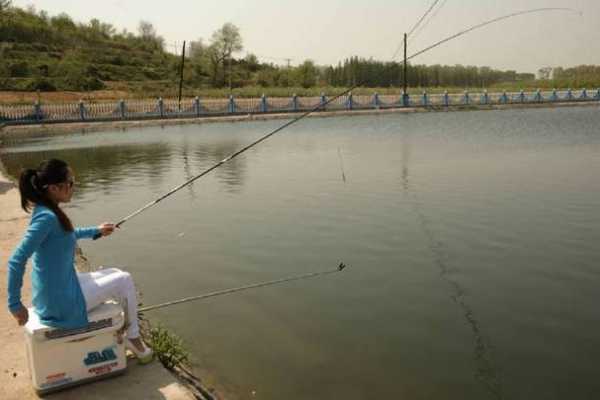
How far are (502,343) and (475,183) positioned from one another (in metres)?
7.34

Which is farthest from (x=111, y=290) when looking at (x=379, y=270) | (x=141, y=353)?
(x=379, y=270)

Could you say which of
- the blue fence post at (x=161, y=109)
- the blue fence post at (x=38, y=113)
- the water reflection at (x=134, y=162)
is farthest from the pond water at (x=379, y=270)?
the blue fence post at (x=161, y=109)

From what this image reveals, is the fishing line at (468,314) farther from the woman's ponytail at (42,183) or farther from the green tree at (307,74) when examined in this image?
the green tree at (307,74)

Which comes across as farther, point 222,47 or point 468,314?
point 222,47

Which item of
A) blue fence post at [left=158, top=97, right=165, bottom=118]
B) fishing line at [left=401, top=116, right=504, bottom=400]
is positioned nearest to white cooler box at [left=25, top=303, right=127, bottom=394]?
fishing line at [left=401, top=116, right=504, bottom=400]

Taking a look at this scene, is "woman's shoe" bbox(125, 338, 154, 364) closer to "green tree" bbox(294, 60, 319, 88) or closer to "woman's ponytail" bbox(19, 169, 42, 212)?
"woman's ponytail" bbox(19, 169, 42, 212)

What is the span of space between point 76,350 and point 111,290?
0.40m

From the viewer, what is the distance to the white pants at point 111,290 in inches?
142

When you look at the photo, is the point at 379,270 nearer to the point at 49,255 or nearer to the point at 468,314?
the point at 468,314

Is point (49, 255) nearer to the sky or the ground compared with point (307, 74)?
nearer to the ground

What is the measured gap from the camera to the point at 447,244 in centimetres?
749

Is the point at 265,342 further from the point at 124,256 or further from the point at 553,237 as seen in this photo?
the point at 553,237

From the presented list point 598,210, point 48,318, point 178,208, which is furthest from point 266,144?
point 48,318

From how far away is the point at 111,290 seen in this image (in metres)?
3.70
